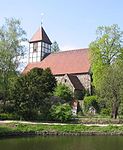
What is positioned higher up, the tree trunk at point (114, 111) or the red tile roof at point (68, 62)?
the red tile roof at point (68, 62)

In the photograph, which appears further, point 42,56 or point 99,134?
point 42,56

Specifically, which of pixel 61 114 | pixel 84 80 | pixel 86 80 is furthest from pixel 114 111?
pixel 84 80

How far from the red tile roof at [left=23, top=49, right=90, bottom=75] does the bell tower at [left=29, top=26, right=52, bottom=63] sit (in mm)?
1786

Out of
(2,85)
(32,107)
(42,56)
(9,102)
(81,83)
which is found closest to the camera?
(32,107)

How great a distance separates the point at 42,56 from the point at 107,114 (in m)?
25.7

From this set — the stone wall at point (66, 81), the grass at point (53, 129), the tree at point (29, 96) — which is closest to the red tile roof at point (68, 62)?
the stone wall at point (66, 81)

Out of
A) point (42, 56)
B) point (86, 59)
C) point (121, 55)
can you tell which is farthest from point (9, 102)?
point (42, 56)

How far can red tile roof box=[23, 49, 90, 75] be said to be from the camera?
6028 centimetres

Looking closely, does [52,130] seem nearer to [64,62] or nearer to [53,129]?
[53,129]

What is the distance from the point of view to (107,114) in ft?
156

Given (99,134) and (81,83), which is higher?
(81,83)

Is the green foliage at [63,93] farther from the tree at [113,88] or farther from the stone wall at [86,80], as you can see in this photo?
the tree at [113,88]

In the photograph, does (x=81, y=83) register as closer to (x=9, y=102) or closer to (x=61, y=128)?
(x=9, y=102)

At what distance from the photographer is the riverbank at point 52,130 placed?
1157 inches
